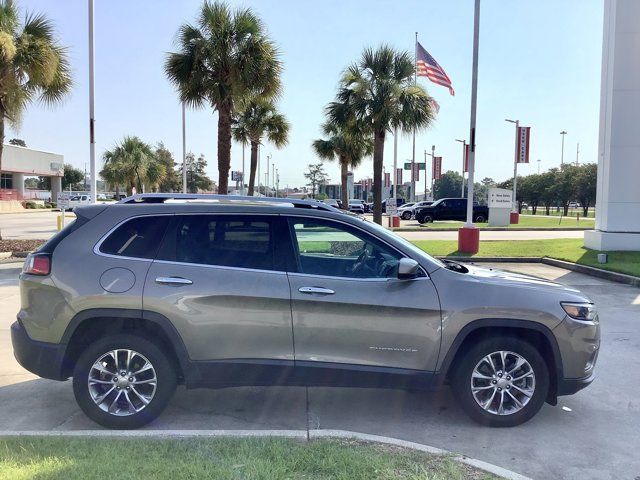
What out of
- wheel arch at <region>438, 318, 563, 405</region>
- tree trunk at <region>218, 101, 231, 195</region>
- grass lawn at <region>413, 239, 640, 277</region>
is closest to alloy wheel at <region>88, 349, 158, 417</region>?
wheel arch at <region>438, 318, 563, 405</region>

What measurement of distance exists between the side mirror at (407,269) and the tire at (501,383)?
0.76m

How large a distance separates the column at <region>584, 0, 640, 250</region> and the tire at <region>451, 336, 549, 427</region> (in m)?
13.4

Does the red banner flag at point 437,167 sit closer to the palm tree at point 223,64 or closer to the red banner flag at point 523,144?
the red banner flag at point 523,144

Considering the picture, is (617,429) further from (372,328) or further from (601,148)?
(601,148)

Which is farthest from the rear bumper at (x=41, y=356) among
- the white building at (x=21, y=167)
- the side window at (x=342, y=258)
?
the white building at (x=21, y=167)

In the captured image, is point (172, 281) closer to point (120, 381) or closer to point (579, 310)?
point (120, 381)

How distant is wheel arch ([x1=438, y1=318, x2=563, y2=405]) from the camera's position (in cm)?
398

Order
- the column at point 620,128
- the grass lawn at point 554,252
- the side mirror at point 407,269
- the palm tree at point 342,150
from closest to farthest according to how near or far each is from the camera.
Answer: the side mirror at point 407,269
the grass lawn at point 554,252
the column at point 620,128
the palm tree at point 342,150

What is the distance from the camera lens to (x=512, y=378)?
411cm

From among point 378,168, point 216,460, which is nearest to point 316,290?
point 216,460

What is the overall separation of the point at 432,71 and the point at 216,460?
23.7 m

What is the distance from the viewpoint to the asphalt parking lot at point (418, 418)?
3.72m

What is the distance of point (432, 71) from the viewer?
2438 cm

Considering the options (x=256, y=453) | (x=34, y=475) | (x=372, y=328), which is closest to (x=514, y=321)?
(x=372, y=328)
